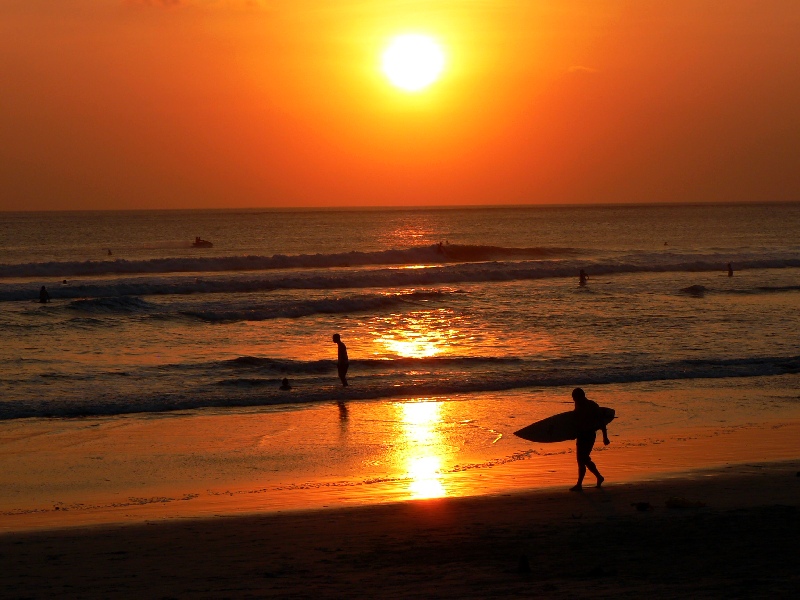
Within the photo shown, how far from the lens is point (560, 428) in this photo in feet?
39.8

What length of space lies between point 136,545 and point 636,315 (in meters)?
26.8

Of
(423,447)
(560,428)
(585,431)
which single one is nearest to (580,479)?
(585,431)

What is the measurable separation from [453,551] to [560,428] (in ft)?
11.6

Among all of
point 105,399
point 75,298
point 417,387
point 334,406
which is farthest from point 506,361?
point 75,298

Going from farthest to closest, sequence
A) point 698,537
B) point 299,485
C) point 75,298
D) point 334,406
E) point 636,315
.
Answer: point 75,298, point 636,315, point 334,406, point 299,485, point 698,537

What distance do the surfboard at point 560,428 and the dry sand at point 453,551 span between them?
936mm

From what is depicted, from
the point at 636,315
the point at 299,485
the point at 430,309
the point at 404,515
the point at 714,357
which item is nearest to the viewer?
the point at 404,515

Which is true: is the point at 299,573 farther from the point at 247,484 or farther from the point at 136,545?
the point at 247,484

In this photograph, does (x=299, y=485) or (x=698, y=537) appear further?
(x=299, y=485)

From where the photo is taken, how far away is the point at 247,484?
1251 centimetres

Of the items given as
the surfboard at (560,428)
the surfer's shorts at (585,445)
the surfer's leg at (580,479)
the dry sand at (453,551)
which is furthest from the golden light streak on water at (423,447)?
the surfer's shorts at (585,445)

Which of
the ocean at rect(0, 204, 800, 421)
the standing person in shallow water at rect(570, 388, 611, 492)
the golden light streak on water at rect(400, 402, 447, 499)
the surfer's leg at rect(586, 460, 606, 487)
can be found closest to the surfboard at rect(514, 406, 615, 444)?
the standing person in shallow water at rect(570, 388, 611, 492)

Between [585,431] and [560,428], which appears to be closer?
[585,431]

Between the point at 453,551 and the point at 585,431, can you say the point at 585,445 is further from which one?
the point at 453,551
